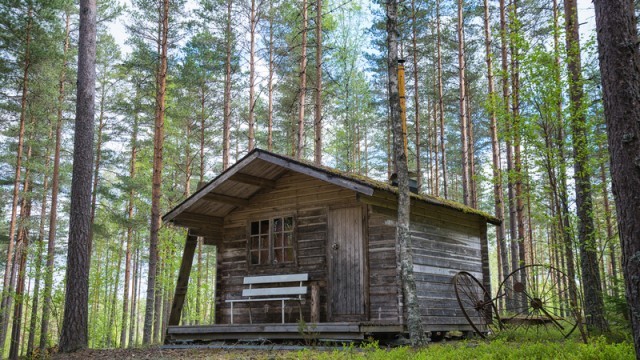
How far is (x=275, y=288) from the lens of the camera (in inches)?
512

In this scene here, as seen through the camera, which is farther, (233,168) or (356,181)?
(233,168)

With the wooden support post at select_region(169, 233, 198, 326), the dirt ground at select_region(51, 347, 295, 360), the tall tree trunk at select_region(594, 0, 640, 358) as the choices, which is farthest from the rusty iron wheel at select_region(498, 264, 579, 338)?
the wooden support post at select_region(169, 233, 198, 326)

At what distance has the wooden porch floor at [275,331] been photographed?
10.3m

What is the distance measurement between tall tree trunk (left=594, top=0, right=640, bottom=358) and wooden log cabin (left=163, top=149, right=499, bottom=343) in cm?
556

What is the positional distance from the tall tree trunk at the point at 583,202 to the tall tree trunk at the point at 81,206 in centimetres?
1049

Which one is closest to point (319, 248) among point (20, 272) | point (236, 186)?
point (236, 186)

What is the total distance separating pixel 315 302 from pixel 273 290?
126 centimetres

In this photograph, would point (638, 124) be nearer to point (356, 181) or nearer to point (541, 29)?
point (356, 181)

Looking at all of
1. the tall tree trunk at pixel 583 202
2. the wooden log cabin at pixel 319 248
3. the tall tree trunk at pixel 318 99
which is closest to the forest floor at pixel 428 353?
the wooden log cabin at pixel 319 248

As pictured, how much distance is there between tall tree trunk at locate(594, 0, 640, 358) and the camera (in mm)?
5113

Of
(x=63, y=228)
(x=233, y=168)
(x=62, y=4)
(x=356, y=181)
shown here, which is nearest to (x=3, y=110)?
(x=62, y=4)

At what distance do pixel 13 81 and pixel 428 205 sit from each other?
1679 cm

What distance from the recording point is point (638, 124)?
528 cm

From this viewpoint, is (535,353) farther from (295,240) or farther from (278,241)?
(278,241)
